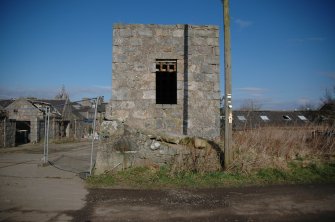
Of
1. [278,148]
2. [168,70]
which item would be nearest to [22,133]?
[168,70]

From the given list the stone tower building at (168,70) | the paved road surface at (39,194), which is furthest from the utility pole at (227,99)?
the paved road surface at (39,194)

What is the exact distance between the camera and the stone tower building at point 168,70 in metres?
10.2

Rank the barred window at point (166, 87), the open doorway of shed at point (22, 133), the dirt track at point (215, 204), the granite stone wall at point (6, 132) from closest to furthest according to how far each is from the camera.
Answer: the dirt track at point (215, 204), the barred window at point (166, 87), the granite stone wall at point (6, 132), the open doorway of shed at point (22, 133)

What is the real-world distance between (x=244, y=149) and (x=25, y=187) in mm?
6587

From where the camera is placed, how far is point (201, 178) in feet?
25.8

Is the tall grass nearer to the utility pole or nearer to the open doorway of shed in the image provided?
the utility pole

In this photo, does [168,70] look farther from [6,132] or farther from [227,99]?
[6,132]

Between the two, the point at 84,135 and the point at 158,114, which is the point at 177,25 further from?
the point at 84,135

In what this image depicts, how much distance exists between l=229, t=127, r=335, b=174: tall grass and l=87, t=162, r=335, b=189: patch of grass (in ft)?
0.99

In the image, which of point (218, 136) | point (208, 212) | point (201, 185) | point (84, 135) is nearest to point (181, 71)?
point (218, 136)

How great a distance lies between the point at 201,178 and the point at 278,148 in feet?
11.5

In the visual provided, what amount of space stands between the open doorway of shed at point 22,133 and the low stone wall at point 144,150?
2255 centimetres

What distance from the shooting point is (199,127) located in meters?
10.3

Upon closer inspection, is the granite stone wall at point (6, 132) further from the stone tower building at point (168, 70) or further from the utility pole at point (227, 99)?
the utility pole at point (227, 99)
